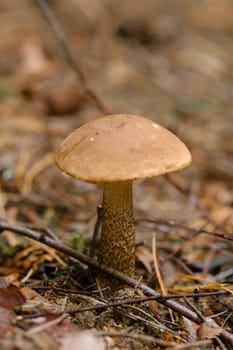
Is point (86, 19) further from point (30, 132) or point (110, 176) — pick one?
point (110, 176)

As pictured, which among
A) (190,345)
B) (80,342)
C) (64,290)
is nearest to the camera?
(80,342)

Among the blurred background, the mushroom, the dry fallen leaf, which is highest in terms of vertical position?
the mushroom

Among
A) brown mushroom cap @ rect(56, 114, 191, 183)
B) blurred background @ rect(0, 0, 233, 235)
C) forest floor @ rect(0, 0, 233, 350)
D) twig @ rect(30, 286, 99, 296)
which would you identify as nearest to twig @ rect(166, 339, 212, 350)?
forest floor @ rect(0, 0, 233, 350)

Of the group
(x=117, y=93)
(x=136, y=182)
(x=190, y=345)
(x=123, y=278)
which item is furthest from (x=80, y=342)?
(x=117, y=93)

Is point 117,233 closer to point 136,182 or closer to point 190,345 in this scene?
point 190,345

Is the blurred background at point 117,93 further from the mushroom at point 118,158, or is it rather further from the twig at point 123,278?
the mushroom at point 118,158

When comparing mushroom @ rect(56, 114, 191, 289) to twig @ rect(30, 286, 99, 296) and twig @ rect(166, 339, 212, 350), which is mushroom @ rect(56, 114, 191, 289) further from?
twig @ rect(166, 339, 212, 350)

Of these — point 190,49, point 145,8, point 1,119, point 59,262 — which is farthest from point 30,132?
point 145,8

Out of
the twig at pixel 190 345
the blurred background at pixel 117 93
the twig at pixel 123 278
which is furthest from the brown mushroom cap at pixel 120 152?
the blurred background at pixel 117 93
